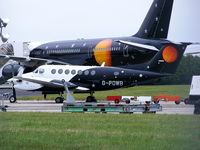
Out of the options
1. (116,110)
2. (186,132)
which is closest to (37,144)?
(186,132)

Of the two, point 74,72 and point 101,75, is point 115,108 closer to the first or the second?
point 101,75

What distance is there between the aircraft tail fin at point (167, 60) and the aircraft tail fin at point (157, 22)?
17.4 ft

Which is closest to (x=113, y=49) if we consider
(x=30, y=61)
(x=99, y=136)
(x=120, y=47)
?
(x=120, y=47)

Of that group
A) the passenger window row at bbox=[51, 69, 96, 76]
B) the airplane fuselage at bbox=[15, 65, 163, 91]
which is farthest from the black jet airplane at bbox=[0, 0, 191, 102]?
the passenger window row at bbox=[51, 69, 96, 76]

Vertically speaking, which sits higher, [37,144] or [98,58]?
[37,144]

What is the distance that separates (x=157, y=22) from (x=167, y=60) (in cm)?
797

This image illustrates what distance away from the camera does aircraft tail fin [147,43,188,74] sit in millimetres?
38406

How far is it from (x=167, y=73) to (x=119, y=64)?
8031mm

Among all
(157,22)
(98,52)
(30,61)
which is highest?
(157,22)

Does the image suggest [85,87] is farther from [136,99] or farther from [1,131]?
[1,131]

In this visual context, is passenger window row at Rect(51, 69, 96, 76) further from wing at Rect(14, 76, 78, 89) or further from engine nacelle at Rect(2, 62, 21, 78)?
engine nacelle at Rect(2, 62, 21, 78)

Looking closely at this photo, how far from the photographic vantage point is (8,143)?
12.4 m

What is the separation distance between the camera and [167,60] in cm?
3906

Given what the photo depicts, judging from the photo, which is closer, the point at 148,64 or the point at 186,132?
the point at 186,132
